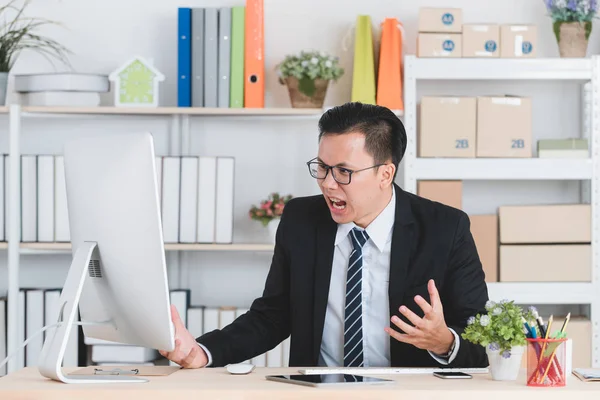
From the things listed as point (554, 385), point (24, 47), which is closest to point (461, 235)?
point (554, 385)

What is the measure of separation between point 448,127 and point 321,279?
1.26 m

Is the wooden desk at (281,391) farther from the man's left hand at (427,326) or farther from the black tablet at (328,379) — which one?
the man's left hand at (427,326)

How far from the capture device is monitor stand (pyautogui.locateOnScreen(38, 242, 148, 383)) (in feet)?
5.53

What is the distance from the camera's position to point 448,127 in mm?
3229

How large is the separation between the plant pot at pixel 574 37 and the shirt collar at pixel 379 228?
1.41 meters

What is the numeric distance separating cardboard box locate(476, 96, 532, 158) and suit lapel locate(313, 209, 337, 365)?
122 centimetres

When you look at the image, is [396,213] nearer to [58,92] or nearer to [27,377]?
[27,377]

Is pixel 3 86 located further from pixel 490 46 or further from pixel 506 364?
pixel 506 364

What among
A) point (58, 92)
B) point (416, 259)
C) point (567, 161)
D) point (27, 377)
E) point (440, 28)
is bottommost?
point (27, 377)

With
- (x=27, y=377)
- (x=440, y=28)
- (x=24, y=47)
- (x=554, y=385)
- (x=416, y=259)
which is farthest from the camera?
(x=24, y=47)

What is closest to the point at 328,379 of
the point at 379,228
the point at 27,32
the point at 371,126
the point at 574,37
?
the point at 379,228

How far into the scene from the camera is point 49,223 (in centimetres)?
327

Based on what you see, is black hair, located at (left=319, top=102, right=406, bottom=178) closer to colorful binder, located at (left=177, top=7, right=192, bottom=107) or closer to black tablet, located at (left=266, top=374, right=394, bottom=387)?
black tablet, located at (left=266, top=374, right=394, bottom=387)

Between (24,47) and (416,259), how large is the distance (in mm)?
2027
